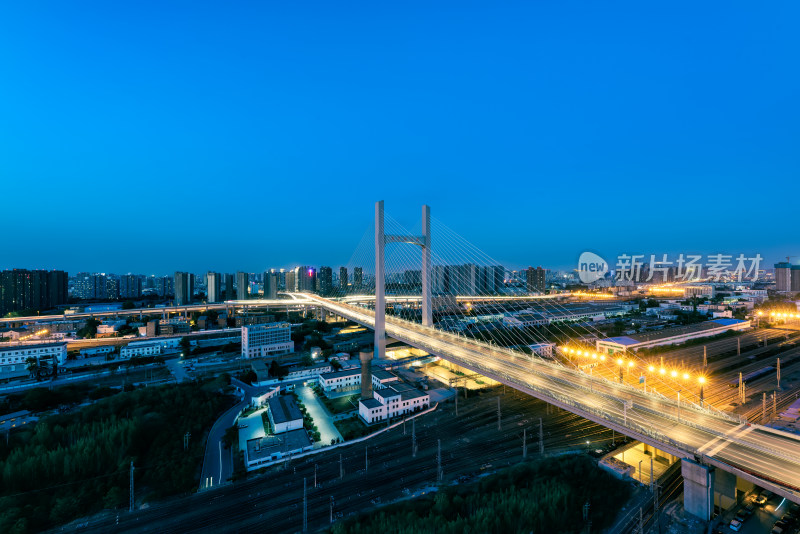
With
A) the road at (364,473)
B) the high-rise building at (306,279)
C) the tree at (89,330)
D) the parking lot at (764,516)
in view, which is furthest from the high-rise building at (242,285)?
the parking lot at (764,516)

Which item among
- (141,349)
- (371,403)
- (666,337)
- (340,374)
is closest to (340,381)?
(340,374)

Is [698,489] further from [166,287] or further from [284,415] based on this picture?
[166,287]

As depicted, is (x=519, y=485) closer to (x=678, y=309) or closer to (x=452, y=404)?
(x=452, y=404)

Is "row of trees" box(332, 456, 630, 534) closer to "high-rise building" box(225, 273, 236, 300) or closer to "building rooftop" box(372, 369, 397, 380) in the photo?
"building rooftop" box(372, 369, 397, 380)

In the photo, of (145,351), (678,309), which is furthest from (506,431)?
(678,309)

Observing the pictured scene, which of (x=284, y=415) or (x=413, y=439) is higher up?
(x=284, y=415)

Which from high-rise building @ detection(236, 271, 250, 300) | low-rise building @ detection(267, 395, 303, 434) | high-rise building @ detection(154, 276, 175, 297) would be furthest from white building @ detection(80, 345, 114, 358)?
high-rise building @ detection(154, 276, 175, 297)
